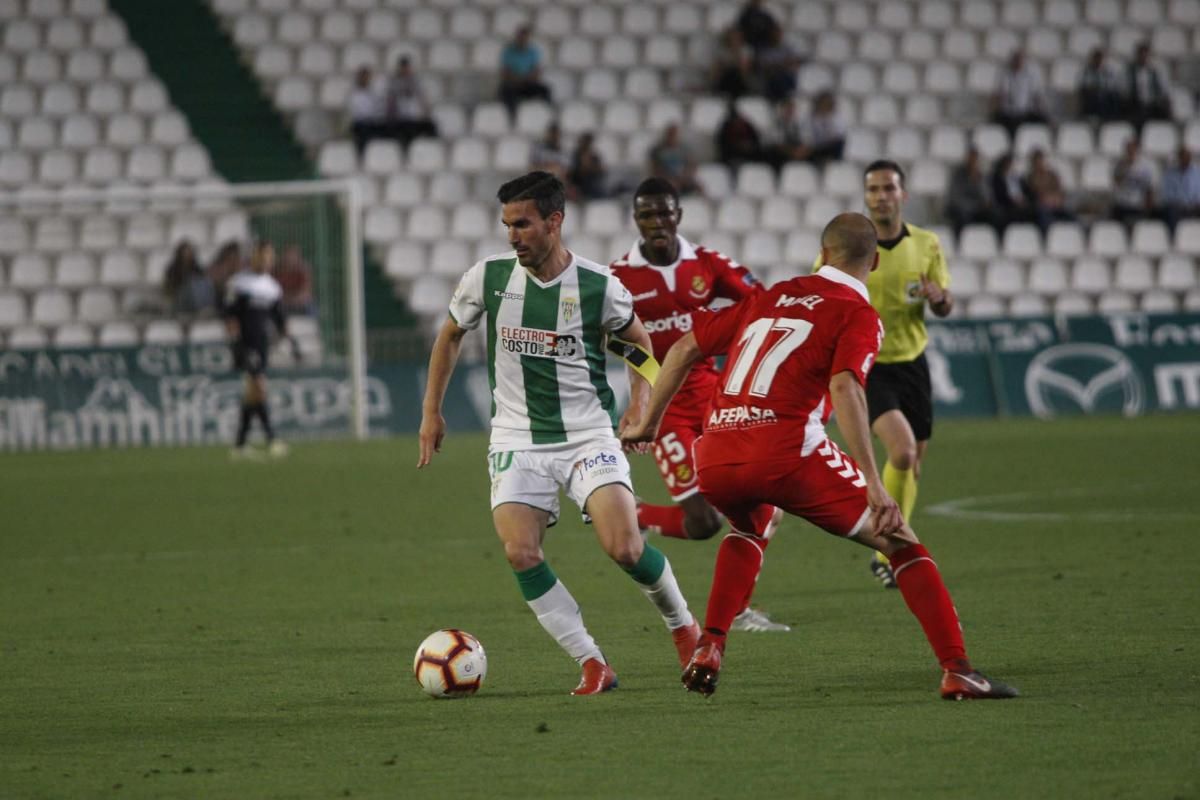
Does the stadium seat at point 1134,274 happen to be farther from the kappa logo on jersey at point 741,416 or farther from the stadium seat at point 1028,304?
the kappa logo on jersey at point 741,416

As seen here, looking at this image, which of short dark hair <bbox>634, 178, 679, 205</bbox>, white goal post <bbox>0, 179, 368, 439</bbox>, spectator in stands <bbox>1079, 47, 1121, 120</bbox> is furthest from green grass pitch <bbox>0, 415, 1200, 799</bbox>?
spectator in stands <bbox>1079, 47, 1121, 120</bbox>

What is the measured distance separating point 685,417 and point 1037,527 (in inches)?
144

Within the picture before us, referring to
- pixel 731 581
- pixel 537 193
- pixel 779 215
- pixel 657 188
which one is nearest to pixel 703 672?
pixel 731 581

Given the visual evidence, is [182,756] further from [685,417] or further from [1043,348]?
[1043,348]

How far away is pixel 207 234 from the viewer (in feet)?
83.0

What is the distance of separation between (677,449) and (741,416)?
10.9 ft

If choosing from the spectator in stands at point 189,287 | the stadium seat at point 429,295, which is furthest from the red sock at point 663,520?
the stadium seat at point 429,295

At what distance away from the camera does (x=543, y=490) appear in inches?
284

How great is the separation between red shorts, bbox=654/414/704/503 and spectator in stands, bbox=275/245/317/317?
14.1 metres

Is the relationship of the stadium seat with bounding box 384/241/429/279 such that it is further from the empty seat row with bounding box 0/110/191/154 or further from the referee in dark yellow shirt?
the referee in dark yellow shirt

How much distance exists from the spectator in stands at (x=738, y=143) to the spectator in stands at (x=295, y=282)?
639 centimetres

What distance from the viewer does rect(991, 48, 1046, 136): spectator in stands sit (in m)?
27.6

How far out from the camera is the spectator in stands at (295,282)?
Result: 78.2ft

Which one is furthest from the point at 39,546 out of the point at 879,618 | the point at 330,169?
the point at 330,169
